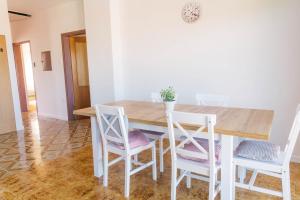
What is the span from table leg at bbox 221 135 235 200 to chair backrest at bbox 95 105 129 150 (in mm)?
882

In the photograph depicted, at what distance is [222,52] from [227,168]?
1852 mm

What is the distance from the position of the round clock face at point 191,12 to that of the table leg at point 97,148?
6.58ft

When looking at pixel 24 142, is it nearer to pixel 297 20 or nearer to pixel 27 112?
pixel 27 112

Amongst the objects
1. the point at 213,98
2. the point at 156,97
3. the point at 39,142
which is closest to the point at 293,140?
the point at 213,98

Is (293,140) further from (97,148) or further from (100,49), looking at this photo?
(100,49)

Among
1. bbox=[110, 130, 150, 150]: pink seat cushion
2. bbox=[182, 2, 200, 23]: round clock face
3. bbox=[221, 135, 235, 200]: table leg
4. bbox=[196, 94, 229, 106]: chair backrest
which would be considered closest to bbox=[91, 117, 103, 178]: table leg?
bbox=[110, 130, 150, 150]: pink seat cushion

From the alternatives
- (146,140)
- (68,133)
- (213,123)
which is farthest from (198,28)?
(68,133)

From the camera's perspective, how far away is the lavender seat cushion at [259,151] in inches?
68.8

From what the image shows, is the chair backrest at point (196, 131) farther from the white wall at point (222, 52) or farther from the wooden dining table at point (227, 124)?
the white wall at point (222, 52)

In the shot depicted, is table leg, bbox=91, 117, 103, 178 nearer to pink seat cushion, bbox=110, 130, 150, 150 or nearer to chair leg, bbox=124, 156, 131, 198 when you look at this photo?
pink seat cushion, bbox=110, 130, 150, 150

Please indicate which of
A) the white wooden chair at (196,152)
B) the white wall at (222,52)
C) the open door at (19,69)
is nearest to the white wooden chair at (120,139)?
the white wooden chair at (196,152)

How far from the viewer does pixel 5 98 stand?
14.7 feet

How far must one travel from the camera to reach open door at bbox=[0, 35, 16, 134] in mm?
4395

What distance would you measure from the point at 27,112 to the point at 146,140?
5620 mm
